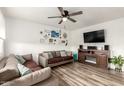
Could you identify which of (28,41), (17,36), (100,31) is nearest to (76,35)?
(100,31)

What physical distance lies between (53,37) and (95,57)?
2798 millimetres

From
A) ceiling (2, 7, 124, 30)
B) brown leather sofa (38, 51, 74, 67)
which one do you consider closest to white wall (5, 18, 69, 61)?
brown leather sofa (38, 51, 74, 67)

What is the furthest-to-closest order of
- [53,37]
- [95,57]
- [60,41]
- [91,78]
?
1. [60,41]
2. [53,37]
3. [95,57]
4. [91,78]

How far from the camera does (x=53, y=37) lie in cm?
596

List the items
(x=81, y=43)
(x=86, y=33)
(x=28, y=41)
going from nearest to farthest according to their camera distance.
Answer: (x=28, y=41), (x=86, y=33), (x=81, y=43)

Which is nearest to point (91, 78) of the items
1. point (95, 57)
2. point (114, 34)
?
point (95, 57)

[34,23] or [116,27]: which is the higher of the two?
[34,23]

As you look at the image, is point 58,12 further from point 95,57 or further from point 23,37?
point 95,57

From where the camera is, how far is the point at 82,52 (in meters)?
5.84
